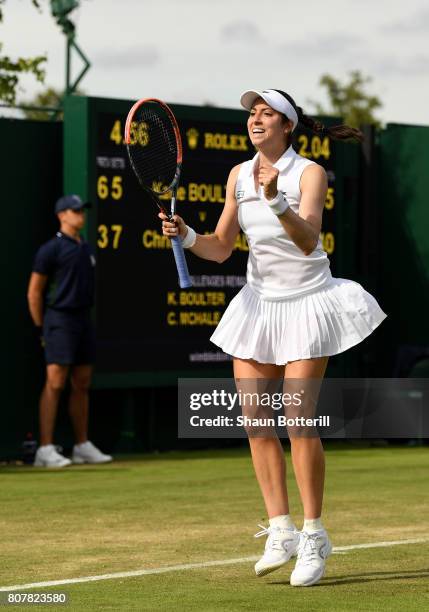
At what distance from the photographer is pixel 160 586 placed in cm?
684

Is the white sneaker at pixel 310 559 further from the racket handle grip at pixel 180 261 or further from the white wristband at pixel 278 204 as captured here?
the white wristband at pixel 278 204

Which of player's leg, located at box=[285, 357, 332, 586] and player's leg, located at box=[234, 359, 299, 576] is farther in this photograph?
player's leg, located at box=[234, 359, 299, 576]

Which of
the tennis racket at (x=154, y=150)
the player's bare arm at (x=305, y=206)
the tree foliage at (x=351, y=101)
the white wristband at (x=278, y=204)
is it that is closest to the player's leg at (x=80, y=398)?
the tennis racket at (x=154, y=150)

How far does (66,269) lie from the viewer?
13008 mm

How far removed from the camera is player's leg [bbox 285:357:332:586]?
6848 mm

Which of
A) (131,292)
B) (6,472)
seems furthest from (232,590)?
(131,292)

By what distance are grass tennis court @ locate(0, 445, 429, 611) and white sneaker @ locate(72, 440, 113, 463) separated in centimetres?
15

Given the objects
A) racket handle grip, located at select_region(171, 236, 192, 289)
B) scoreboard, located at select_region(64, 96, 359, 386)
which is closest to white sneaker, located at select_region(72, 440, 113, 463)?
scoreboard, located at select_region(64, 96, 359, 386)

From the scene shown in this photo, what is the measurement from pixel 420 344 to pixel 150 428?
3.05 meters

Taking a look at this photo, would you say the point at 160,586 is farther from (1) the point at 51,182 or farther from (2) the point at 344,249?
(2) the point at 344,249

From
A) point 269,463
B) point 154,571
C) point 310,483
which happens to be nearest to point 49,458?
point 154,571

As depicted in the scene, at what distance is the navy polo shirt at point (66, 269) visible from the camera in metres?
13.0

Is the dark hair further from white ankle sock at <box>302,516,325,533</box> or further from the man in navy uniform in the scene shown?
the man in navy uniform

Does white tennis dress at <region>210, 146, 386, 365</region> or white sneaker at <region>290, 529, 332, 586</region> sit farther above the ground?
white tennis dress at <region>210, 146, 386, 365</region>
